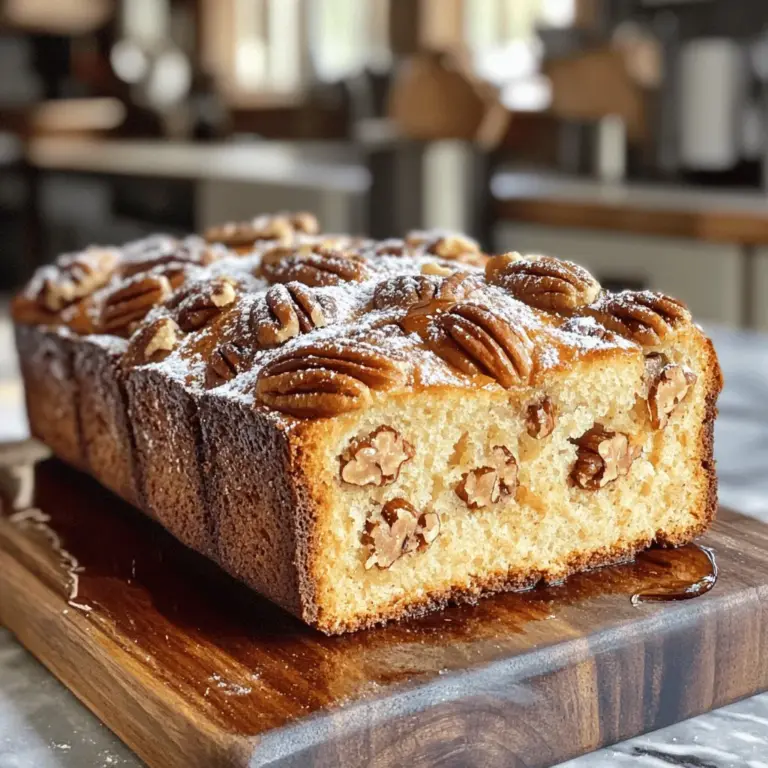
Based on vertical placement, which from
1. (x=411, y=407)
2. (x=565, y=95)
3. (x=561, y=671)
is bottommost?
(x=561, y=671)

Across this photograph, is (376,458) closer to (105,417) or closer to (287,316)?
(287,316)

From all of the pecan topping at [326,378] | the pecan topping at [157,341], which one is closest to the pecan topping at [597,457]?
the pecan topping at [326,378]

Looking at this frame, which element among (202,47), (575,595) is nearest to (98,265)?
(575,595)

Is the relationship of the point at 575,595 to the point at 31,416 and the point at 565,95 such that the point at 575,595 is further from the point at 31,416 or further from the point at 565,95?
the point at 565,95

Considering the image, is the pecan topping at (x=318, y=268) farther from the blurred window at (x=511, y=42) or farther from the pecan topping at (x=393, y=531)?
the blurred window at (x=511, y=42)

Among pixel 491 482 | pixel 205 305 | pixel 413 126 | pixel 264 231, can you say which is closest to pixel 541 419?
pixel 491 482

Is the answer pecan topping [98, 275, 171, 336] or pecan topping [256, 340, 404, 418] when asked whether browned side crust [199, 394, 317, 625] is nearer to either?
pecan topping [256, 340, 404, 418]
